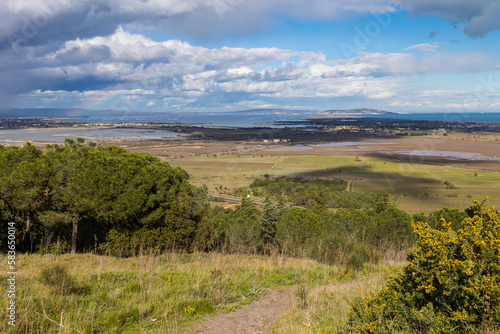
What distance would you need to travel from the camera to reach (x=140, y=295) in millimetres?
6039

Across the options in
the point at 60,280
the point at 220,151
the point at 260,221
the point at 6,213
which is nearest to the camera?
the point at 60,280

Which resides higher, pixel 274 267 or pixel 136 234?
pixel 274 267

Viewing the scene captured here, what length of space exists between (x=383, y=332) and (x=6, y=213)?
1897 centimetres

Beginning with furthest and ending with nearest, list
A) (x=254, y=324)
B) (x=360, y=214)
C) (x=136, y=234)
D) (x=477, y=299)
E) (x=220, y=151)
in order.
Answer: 1. (x=220, y=151)
2. (x=360, y=214)
3. (x=136, y=234)
4. (x=254, y=324)
5. (x=477, y=299)

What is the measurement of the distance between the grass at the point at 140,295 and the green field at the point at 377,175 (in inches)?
2024

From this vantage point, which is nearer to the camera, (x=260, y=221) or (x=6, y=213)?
(x=6, y=213)

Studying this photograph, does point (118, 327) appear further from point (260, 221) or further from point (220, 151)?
point (220, 151)

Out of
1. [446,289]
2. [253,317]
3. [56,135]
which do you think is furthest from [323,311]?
[56,135]

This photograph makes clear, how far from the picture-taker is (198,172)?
3583 inches

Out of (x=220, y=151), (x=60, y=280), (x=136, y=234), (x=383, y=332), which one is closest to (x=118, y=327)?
(x=60, y=280)

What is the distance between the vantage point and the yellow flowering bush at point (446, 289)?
3732 millimetres

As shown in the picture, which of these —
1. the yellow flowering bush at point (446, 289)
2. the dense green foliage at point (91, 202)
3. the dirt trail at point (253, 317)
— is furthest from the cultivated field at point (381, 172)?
the yellow flowering bush at point (446, 289)

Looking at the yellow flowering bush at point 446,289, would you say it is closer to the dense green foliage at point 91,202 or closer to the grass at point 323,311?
the grass at point 323,311

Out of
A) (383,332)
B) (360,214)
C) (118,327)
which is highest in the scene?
(383,332)
